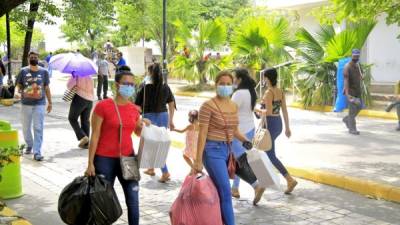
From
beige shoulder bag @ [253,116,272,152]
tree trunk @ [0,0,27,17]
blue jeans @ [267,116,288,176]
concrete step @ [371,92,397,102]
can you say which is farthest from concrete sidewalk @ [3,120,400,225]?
concrete step @ [371,92,397,102]

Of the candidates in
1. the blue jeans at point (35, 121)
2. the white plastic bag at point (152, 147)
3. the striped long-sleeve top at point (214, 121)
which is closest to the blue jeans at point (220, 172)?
the striped long-sleeve top at point (214, 121)

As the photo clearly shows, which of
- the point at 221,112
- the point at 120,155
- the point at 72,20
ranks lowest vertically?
the point at 120,155

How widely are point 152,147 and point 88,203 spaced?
0.83 metres

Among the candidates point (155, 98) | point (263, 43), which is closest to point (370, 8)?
point (155, 98)

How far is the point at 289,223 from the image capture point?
5.94 meters

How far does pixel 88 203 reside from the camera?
4789 millimetres

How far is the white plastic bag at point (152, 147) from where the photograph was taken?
17.2 ft

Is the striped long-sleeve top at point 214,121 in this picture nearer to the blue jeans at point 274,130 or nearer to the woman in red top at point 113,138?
the woman in red top at point 113,138

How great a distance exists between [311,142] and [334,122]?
10.8 ft

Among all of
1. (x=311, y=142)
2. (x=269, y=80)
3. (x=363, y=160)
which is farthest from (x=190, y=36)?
(x=269, y=80)

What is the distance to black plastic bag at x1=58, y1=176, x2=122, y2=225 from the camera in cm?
478

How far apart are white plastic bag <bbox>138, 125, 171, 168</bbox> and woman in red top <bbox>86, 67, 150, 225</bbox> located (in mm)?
116

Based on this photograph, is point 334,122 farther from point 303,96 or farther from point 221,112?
point 221,112

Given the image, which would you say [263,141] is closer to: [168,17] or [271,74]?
[271,74]
